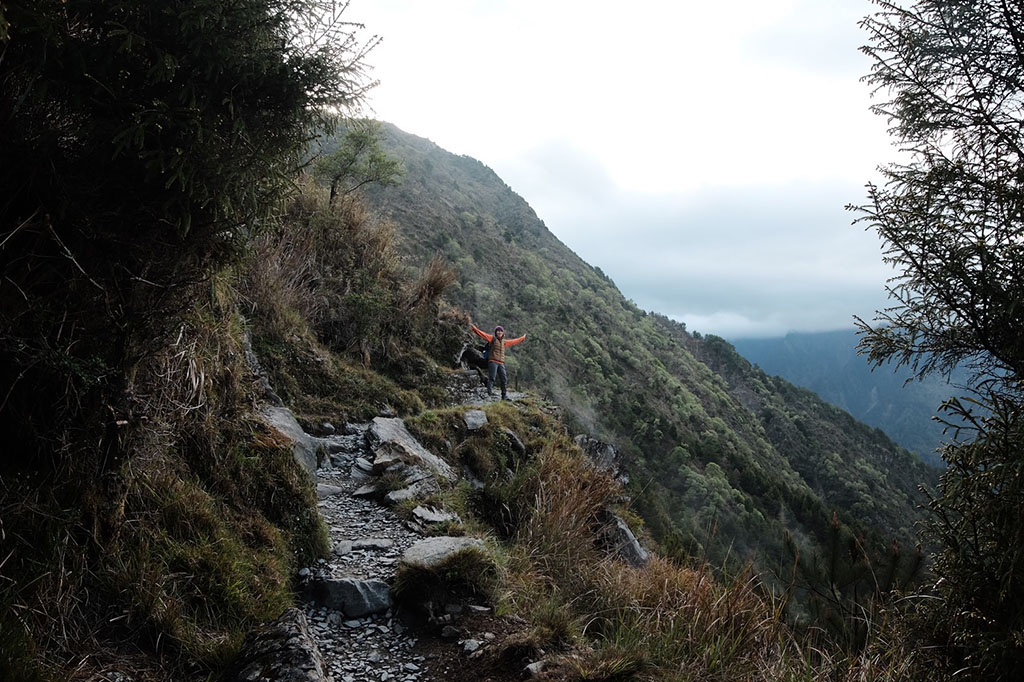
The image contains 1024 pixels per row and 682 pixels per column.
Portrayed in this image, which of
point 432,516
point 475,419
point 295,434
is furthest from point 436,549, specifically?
point 475,419

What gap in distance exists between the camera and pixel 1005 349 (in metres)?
3.20

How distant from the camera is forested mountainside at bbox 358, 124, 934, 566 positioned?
966 inches

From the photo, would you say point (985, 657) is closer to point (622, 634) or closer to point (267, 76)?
point (622, 634)

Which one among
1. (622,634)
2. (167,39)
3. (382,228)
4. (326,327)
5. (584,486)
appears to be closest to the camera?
(167,39)

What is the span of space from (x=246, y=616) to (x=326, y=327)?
6.93 m

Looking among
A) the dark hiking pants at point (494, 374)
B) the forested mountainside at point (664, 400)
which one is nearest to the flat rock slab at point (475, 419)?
Answer: the dark hiking pants at point (494, 374)

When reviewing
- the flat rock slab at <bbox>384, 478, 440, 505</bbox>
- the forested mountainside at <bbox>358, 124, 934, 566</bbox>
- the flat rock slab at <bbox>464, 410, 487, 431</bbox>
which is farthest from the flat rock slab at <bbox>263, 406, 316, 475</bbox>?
the forested mountainside at <bbox>358, 124, 934, 566</bbox>

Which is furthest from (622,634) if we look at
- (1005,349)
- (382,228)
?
(382,228)

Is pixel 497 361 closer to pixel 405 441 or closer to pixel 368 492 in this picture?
pixel 405 441

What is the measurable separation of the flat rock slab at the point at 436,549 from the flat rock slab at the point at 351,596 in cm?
30

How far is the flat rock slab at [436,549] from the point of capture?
166 inches

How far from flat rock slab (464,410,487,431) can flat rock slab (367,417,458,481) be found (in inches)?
44.3

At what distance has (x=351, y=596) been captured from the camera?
4012 mm

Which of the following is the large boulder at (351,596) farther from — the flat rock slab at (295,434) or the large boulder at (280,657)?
the flat rock slab at (295,434)
